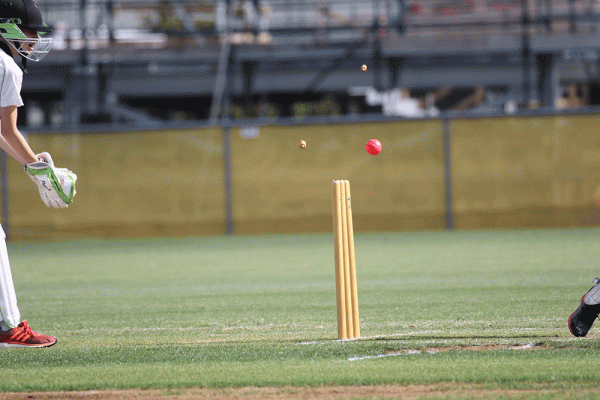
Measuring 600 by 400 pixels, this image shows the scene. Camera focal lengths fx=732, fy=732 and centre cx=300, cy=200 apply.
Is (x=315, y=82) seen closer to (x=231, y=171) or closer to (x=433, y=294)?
(x=231, y=171)

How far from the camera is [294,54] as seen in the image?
20.8m

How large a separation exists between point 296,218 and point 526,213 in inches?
215

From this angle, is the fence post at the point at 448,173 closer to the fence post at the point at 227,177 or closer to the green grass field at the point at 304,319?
the green grass field at the point at 304,319

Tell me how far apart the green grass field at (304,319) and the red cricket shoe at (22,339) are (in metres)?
0.11

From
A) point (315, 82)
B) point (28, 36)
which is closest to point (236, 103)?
point (315, 82)

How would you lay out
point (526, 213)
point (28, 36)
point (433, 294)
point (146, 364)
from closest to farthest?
point (146, 364), point (28, 36), point (433, 294), point (526, 213)

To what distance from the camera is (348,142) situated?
17797 millimetres

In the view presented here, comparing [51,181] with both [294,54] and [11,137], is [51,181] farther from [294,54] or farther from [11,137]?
[294,54]

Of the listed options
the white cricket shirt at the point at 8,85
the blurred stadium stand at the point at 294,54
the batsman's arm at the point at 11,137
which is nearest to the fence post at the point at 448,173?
the blurred stadium stand at the point at 294,54

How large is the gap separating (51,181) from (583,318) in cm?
411

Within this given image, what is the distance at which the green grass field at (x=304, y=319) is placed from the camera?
4641 millimetres

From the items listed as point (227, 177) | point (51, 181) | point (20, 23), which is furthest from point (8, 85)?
point (227, 177)

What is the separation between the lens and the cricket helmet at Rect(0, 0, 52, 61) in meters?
5.57

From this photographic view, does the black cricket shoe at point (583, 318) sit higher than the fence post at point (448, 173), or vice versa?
the black cricket shoe at point (583, 318)
